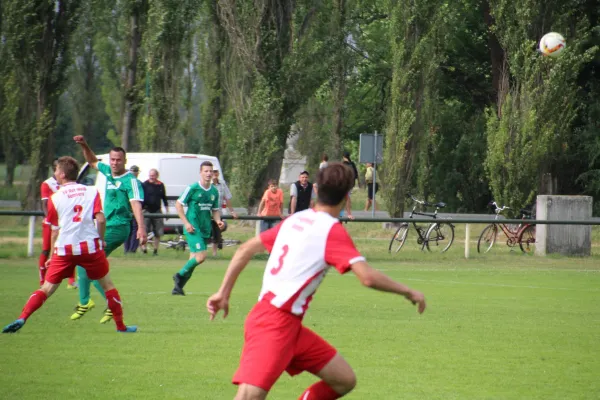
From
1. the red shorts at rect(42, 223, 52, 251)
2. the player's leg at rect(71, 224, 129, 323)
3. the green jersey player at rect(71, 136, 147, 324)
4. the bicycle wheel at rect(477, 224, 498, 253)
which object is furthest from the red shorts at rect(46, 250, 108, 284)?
the bicycle wheel at rect(477, 224, 498, 253)

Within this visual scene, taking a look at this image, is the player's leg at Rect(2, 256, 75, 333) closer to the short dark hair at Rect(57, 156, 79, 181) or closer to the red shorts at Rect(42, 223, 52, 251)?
the short dark hair at Rect(57, 156, 79, 181)

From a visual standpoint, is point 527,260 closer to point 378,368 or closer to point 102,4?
point 378,368

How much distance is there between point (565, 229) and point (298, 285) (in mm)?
20418

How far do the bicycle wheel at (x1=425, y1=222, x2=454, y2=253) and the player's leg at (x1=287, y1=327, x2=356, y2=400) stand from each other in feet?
64.6

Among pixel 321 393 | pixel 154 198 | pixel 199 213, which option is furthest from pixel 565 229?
pixel 321 393

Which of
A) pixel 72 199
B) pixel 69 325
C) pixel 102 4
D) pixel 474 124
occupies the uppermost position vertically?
pixel 102 4

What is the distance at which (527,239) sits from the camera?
83.8ft

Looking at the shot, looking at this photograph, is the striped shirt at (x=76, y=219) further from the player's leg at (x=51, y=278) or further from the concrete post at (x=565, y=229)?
the concrete post at (x=565, y=229)

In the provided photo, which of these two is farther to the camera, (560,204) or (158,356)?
(560,204)

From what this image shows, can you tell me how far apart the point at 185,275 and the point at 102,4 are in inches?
1117

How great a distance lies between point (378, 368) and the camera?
935cm

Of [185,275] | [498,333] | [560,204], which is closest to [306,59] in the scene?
[560,204]

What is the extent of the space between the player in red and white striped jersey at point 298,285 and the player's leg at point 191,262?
914 centimetres

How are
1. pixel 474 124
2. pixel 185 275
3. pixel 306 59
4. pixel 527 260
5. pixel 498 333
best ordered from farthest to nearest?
pixel 474 124, pixel 306 59, pixel 527 260, pixel 185 275, pixel 498 333
